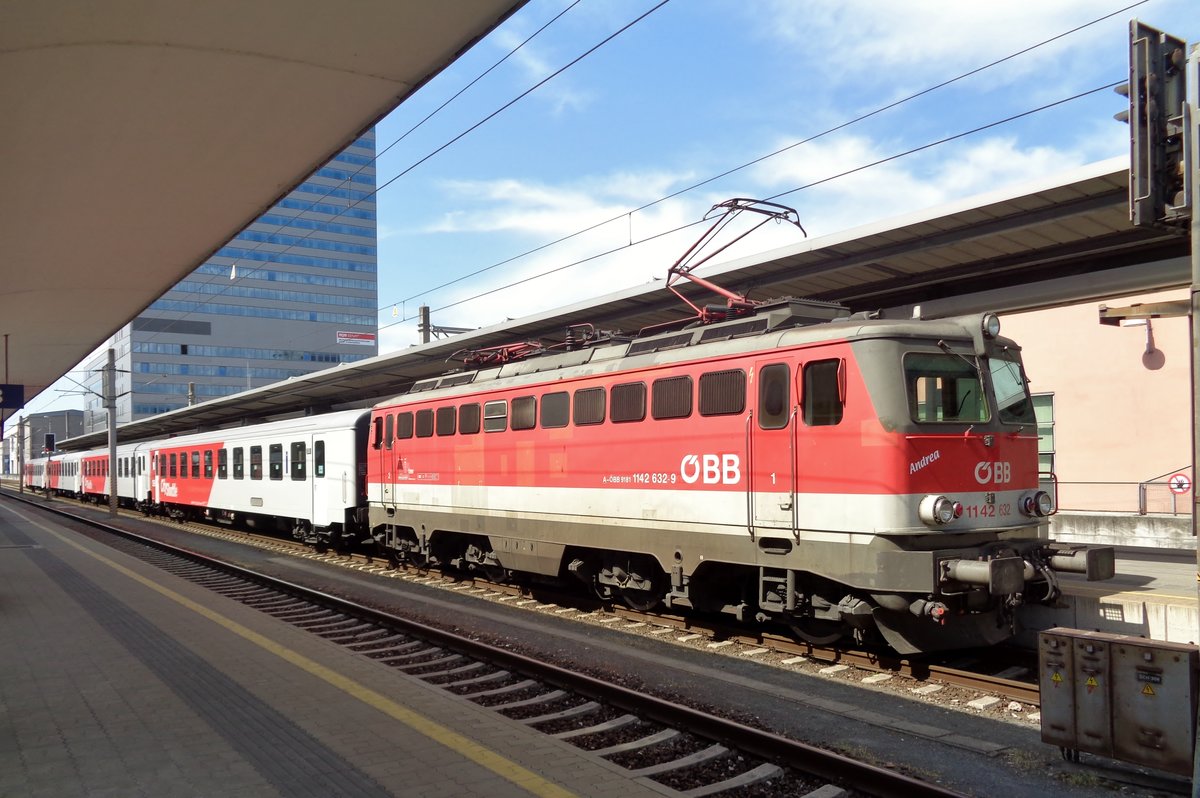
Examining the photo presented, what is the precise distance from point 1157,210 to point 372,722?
5.88 m

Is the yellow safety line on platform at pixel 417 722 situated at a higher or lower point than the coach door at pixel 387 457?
lower

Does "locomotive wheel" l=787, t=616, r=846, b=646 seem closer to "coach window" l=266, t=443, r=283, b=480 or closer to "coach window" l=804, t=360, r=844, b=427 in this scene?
"coach window" l=804, t=360, r=844, b=427

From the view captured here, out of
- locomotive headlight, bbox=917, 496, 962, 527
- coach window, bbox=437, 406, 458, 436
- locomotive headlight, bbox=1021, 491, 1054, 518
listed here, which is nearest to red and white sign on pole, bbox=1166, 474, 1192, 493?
locomotive headlight, bbox=1021, 491, 1054, 518

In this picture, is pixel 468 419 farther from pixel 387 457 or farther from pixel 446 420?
pixel 387 457

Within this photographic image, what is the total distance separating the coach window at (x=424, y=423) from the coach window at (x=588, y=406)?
4.20 metres

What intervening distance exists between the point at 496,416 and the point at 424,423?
97.9 inches

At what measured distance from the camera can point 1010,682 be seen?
757 centimetres

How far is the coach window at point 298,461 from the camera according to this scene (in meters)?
20.2

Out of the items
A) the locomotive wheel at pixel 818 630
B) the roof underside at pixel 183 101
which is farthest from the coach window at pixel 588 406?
the roof underside at pixel 183 101

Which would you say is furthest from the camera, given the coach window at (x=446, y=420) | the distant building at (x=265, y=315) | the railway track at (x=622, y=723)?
the distant building at (x=265, y=315)

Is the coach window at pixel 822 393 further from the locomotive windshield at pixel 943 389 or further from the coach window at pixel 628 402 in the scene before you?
the coach window at pixel 628 402

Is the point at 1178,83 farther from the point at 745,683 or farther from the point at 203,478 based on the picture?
the point at 203,478

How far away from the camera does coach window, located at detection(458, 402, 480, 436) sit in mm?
13391

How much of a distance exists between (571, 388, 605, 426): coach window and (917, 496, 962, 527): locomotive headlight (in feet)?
14.0
